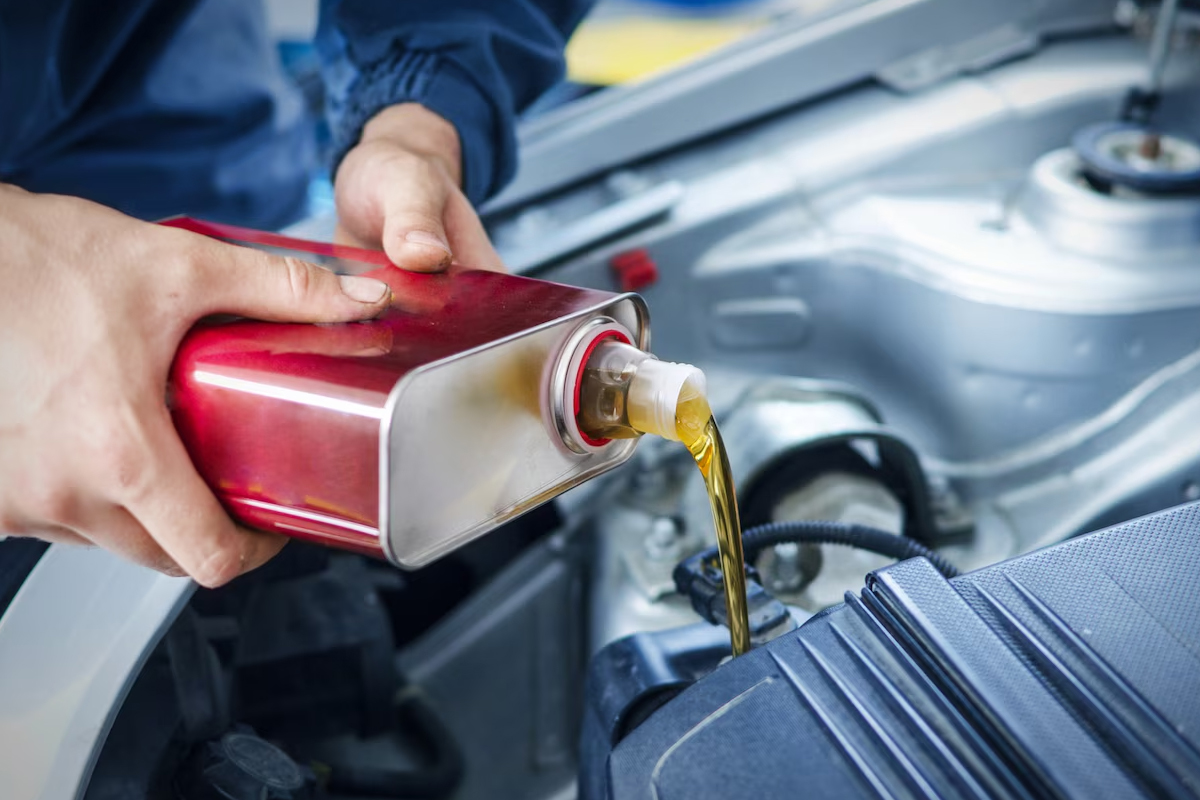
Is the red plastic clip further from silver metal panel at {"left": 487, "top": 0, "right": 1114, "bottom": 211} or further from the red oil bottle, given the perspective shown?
the red oil bottle

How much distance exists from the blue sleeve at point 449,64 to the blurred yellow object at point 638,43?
74.1 inches

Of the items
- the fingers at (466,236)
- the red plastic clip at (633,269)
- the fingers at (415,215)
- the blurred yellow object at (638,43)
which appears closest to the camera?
the fingers at (415,215)

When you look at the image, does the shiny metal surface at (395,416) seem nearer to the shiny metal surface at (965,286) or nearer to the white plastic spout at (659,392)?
the white plastic spout at (659,392)

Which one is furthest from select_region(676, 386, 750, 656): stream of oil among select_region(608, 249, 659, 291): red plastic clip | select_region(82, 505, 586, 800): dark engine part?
select_region(608, 249, 659, 291): red plastic clip

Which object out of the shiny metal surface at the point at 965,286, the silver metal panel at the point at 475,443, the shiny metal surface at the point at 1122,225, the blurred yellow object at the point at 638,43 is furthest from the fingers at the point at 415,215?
the blurred yellow object at the point at 638,43

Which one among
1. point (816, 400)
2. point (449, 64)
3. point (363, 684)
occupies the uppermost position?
point (449, 64)

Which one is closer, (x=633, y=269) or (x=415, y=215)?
(x=415, y=215)

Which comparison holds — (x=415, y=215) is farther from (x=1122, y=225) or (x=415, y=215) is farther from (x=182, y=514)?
(x=1122, y=225)

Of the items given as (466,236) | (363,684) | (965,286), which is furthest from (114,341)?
(965,286)

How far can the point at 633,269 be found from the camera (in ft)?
3.14

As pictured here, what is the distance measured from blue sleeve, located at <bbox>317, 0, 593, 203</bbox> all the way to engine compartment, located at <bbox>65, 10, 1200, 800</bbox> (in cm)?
12

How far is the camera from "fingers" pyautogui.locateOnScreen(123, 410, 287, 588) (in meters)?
0.50

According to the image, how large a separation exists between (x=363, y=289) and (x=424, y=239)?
0.09 metres

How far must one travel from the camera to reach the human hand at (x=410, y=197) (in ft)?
2.00
